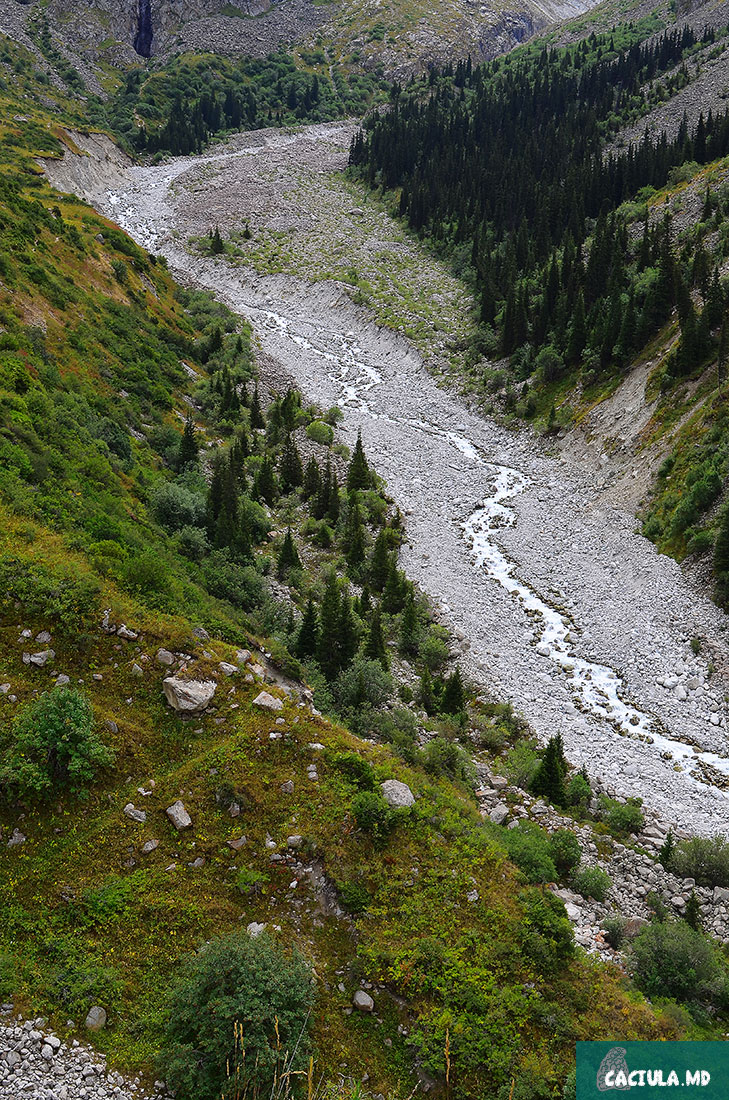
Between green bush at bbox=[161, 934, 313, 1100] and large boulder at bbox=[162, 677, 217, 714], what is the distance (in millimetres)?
5845

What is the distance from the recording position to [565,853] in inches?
802

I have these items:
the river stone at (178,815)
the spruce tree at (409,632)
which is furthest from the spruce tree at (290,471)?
the river stone at (178,815)

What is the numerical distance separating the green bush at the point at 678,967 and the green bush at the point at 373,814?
24.2ft

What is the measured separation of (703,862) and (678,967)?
16.4 ft

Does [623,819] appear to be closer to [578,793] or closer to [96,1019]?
[578,793]

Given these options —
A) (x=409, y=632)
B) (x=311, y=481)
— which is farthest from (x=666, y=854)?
(x=311, y=481)

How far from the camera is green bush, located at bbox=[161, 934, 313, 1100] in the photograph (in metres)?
10.6

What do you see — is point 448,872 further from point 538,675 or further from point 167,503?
point 167,503

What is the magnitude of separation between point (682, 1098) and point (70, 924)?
457 inches

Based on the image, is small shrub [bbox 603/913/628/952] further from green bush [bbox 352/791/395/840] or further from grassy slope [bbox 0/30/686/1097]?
green bush [bbox 352/791/395/840]

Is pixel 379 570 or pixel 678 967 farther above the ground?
pixel 678 967

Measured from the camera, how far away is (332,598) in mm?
31391

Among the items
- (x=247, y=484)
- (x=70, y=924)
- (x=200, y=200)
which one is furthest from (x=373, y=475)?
(x=200, y=200)

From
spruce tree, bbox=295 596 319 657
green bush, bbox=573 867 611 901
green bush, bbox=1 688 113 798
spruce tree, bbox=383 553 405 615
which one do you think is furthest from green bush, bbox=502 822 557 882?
spruce tree, bbox=383 553 405 615
